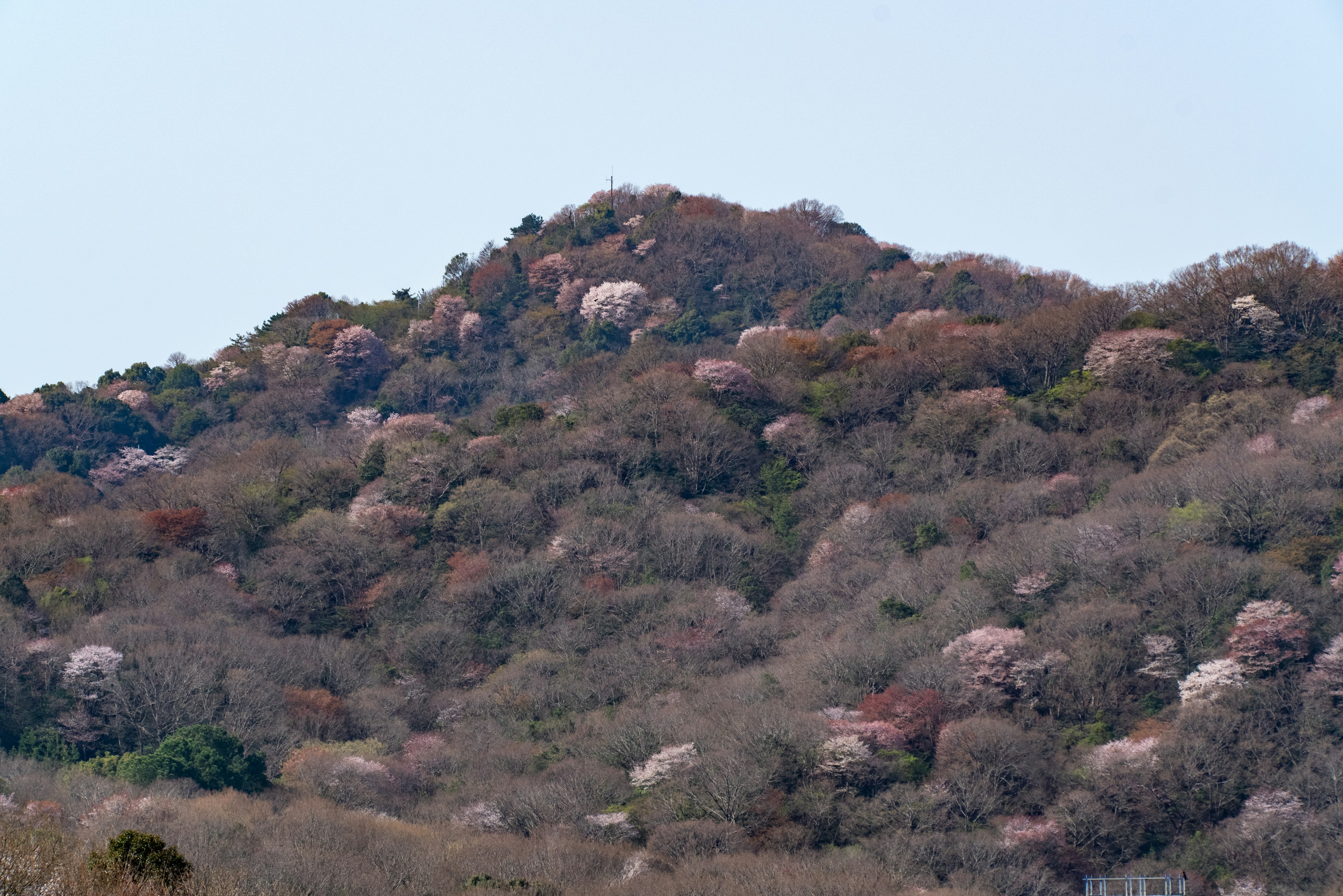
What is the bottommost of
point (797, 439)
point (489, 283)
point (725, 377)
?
point (797, 439)

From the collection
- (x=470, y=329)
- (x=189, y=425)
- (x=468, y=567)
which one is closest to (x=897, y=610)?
(x=468, y=567)

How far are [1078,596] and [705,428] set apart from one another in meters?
21.7

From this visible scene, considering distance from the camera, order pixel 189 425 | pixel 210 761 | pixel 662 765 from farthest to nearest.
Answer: pixel 189 425
pixel 210 761
pixel 662 765

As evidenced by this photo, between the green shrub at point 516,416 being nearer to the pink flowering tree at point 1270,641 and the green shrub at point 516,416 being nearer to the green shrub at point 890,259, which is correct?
the green shrub at point 890,259

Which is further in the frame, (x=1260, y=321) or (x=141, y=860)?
(x=1260, y=321)

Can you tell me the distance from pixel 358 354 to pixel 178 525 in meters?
32.6

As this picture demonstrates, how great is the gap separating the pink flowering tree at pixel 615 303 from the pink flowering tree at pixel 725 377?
2194 cm

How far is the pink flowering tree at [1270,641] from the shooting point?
41.9 metres

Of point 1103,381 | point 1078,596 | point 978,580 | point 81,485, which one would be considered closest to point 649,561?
point 978,580

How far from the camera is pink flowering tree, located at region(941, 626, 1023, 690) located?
43.9 m

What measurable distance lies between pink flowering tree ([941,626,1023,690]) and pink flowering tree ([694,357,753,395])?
23889 millimetres

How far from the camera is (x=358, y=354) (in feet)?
295

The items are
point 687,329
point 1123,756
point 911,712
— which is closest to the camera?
point 1123,756

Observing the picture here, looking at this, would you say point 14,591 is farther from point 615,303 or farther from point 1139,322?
point 1139,322
